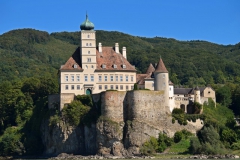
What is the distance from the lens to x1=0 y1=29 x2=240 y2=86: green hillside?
13775 centimetres

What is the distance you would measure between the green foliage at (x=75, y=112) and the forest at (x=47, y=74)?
24.0 ft

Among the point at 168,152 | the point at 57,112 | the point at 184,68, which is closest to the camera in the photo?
the point at 168,152

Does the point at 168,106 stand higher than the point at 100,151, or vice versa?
the point at 168,106

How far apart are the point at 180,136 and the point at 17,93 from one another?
31.1 m

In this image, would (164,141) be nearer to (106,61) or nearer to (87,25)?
(106,61)

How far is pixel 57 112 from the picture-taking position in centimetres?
7662

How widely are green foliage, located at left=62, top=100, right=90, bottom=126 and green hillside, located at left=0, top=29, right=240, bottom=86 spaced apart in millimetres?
52280

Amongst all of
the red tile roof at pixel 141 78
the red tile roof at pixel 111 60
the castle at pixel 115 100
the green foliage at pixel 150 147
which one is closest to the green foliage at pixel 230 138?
the castle at pixel 115 100

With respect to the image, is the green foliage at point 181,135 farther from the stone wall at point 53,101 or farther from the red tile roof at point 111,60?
the stone wall at point 53,101

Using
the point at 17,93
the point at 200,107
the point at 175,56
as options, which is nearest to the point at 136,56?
the point at 175,56

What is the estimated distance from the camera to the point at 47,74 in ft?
405

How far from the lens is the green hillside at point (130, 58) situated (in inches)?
5423

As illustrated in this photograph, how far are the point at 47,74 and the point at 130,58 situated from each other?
2792 cm

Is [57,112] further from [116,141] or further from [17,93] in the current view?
[17,93]
